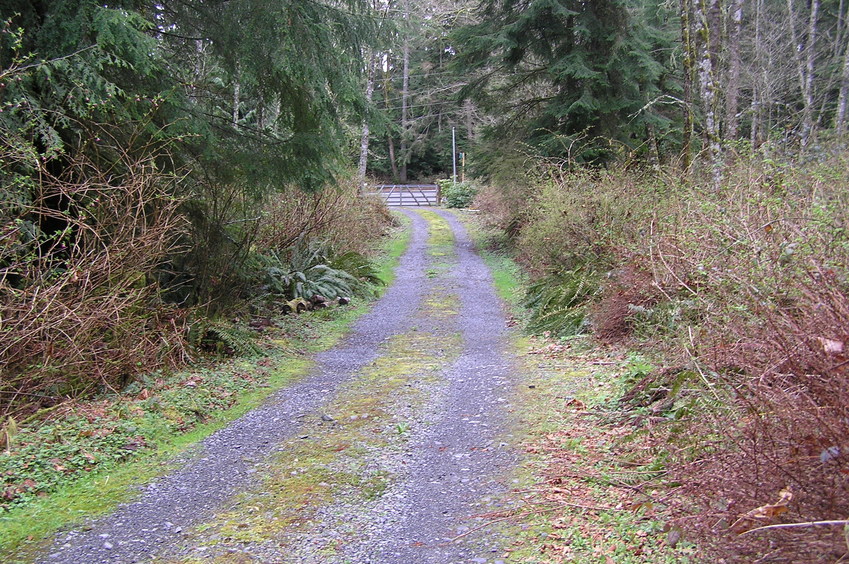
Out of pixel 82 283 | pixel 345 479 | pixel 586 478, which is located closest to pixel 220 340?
pixel 82 283

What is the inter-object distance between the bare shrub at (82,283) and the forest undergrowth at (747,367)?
4.94m

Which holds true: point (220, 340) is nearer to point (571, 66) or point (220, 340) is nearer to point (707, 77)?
point (707, 77)

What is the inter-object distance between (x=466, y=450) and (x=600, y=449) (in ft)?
3.62

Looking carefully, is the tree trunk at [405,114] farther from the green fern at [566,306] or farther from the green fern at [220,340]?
the green fern at [220,340]

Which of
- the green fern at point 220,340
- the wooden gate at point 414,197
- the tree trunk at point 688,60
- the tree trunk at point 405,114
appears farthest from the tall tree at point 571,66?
the tree trunk at point 405,114

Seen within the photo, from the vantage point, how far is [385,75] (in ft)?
162

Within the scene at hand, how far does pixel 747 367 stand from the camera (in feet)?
11.3

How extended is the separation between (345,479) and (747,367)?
2.93 metres

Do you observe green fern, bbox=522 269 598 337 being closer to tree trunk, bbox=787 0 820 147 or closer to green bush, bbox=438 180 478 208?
tree trunk, bbox=787 0 820 147

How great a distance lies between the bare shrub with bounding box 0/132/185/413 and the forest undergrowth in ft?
16.2

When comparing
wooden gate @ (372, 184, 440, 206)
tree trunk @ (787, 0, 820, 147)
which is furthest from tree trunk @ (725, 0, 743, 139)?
wooden gate @ (372, 184, 440, 206)

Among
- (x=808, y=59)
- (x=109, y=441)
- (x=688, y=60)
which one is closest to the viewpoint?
(x=109, y=441)

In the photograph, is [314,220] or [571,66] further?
[571,66]

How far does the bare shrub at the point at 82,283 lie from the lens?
561 cm
